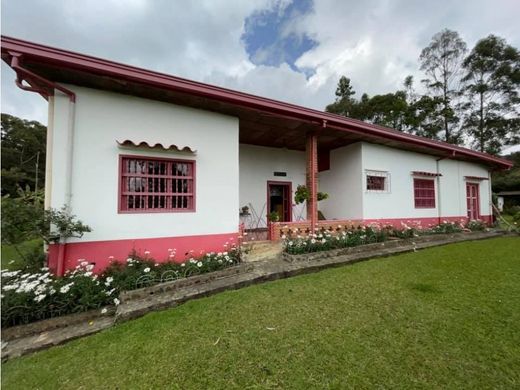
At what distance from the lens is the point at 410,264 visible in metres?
4.98

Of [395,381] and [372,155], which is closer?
[395,381]

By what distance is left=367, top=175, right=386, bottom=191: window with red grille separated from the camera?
812cm

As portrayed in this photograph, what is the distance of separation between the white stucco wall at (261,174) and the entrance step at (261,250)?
2.48 metres

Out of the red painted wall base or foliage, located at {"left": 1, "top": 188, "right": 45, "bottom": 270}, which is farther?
the red painted wall base

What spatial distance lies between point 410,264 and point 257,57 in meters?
14.4

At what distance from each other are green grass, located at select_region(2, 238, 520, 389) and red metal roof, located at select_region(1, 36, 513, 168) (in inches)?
153

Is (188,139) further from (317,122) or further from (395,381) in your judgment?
(395,381)

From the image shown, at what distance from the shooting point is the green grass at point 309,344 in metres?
2.00

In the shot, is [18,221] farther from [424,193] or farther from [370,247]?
[424,193]

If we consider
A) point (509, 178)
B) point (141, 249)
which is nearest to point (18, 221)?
point (141, 249)

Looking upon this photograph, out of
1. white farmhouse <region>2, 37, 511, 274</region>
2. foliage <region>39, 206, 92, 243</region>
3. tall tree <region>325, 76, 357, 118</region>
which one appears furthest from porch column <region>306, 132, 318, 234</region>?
tall tree <region>325, 76, 357, 118</region>

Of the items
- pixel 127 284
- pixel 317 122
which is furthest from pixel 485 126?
pixel 127 284

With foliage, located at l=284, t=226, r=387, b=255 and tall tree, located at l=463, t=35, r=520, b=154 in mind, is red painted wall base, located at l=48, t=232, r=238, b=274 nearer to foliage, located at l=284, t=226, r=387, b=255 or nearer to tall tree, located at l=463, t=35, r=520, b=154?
foliage, located at l=284, t=226, r=387, b=255

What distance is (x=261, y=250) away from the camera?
5.90 m
